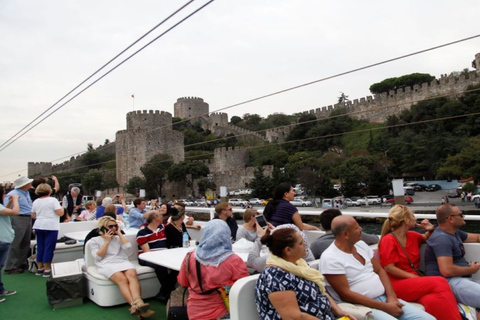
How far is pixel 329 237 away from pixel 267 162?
133 feet

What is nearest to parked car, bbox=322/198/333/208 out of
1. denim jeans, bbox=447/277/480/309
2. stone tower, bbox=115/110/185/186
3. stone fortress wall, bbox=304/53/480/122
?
stone fortress wall, bbox=304/53/480/122

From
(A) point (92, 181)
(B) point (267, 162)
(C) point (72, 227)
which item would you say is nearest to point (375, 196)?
(B) point (267, 162)

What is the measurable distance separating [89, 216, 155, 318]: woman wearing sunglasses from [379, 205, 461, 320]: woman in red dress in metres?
1.79

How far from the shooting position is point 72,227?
5.53 m

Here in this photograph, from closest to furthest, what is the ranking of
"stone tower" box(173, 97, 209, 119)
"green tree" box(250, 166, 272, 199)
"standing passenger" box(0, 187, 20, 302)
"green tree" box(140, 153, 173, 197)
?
"standing passenger" box(0, 187, 20, 302) → "green tree" box(250, 166, 272, 199) → "green tree" box(140, 153, 173, 197) → "stone tower" box(173, 97, 209, 119)

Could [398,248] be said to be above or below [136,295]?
above

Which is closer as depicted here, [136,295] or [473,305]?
[473,305]

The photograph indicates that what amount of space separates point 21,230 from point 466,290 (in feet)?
14.5

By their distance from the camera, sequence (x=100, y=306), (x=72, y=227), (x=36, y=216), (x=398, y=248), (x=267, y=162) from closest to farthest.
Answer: (x=398, y=248) → (x=100, y=306) → (x=36, y=216) → (x=72, y=227) → (x=267, y=162)

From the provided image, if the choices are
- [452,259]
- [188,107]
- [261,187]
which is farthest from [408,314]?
[188,107]

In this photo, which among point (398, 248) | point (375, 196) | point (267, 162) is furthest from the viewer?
point (267, 162)

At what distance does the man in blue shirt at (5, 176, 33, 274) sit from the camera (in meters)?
4.46

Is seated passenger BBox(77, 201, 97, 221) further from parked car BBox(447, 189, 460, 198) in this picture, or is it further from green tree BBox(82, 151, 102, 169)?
green tree BBox(82, 151, 102, 169)

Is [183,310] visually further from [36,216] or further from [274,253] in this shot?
[36,216]
